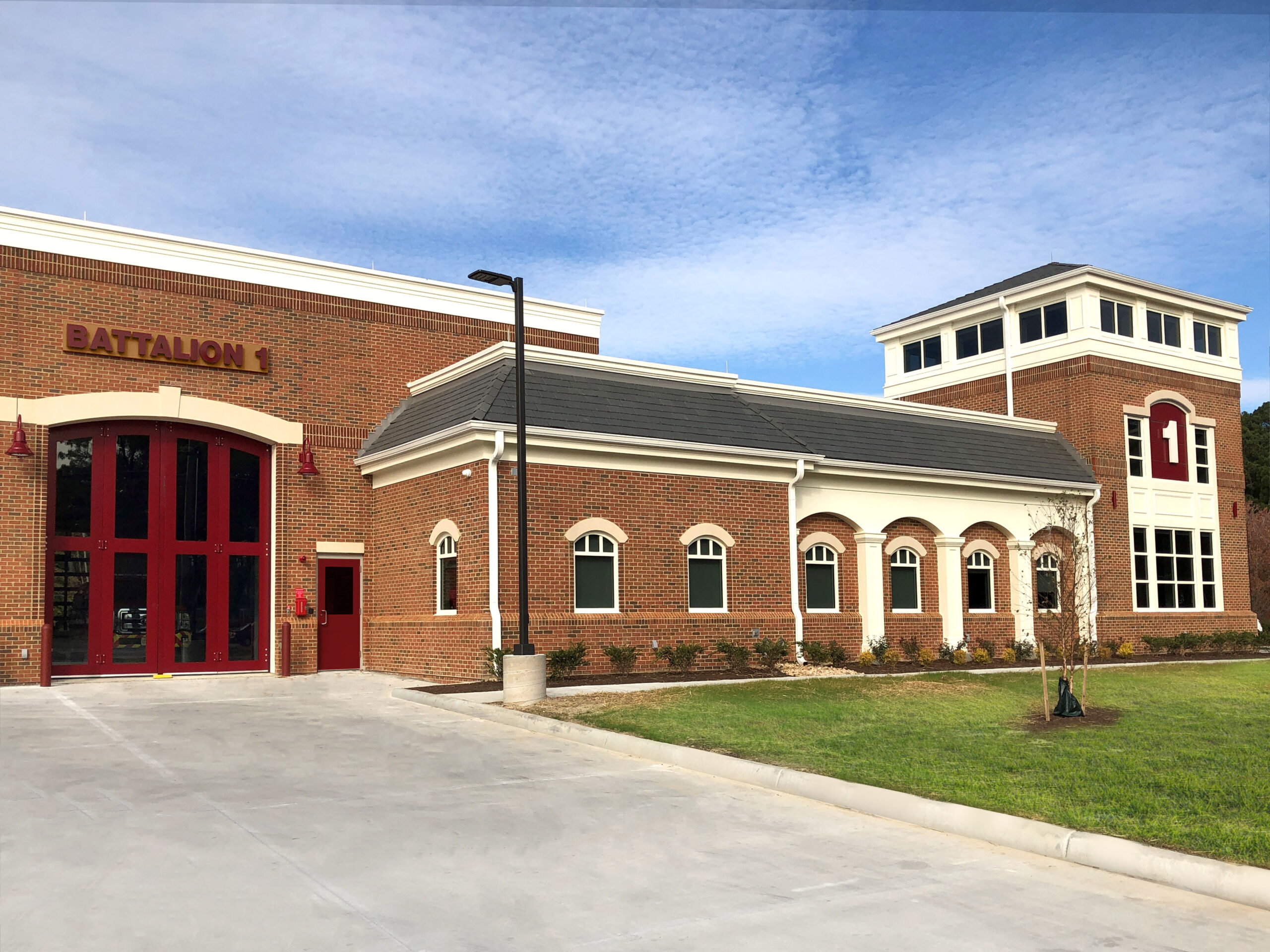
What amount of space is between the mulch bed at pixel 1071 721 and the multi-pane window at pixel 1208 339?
77.2 feet

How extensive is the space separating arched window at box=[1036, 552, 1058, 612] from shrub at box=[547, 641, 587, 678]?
13485 mm

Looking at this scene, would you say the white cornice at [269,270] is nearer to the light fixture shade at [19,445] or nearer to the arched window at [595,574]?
the light fixture shade at [19,445]

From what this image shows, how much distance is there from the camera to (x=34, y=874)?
283 inches

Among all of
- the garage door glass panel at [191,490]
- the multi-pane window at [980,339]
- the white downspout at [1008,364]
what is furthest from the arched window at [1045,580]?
the garage door glass panel at [191,490]

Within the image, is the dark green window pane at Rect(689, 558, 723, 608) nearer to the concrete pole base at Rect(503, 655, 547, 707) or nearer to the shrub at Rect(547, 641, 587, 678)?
the shrub at Rect(547, 641, 587, 678)

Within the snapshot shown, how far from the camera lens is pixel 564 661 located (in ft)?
65.4

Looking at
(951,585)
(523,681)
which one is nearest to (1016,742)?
(523,681)

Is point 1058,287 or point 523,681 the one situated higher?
point 1058,287

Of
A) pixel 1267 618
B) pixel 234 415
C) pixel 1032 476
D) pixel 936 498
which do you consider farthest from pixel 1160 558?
pixel 234 415

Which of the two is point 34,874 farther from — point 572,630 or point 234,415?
point 234,415

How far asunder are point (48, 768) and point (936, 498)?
20266 millimetres

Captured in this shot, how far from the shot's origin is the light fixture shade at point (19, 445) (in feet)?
67.6

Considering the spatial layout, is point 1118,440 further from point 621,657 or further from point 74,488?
point 74,488

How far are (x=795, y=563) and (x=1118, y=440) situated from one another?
1290cm
